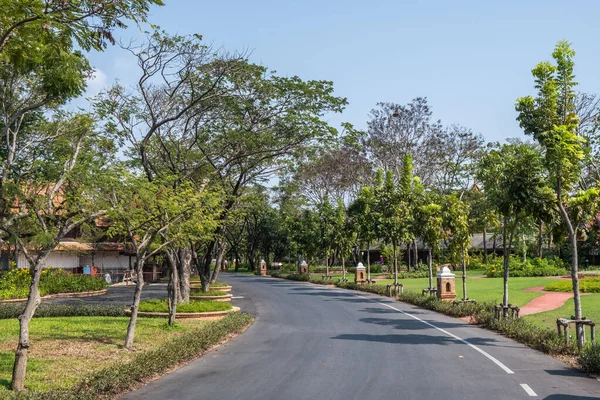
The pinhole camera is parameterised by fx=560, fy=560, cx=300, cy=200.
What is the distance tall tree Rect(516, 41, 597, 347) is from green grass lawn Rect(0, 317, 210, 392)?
11.4 metres

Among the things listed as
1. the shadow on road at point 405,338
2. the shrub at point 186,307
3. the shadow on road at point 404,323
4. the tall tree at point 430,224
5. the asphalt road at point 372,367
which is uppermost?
the tall tree at point 430,224

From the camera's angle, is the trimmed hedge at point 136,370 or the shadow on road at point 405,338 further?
the shadow on road at point 405,338

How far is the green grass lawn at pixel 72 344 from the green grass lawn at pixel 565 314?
11.9m

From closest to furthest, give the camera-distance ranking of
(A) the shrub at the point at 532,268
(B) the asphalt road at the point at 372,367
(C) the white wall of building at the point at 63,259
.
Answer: (B) the asphalt road at the point at 372,367
(C) the white wall of building at the point at 63,259
(A) the shrub at the point at 532,268

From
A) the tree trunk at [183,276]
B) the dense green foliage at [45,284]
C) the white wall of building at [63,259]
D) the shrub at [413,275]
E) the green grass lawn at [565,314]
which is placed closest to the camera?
the green grass lawn at [565,314]

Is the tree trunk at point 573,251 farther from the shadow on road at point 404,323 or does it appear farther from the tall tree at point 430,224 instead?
the tall tree at point 430,224

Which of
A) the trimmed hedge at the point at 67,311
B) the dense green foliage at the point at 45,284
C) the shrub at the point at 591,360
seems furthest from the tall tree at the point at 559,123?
the dense green foliage at the point at 45,284

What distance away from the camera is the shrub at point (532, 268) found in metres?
45.7

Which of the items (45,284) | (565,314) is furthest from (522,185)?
(45,284)

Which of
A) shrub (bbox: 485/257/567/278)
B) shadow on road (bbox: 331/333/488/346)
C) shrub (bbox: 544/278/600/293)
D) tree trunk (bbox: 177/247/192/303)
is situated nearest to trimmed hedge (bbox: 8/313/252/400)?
shadow on road (bbox: 331/333/488/346)

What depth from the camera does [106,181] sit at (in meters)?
14.0

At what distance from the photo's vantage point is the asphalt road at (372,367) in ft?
32.4

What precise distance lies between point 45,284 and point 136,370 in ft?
77.0

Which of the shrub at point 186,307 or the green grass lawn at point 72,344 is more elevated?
the shrub at point 186,307
